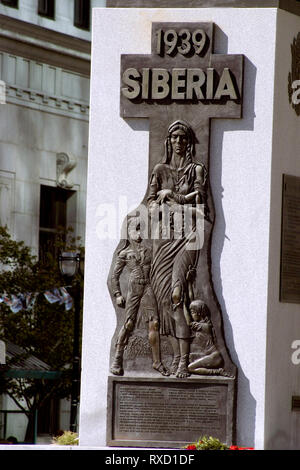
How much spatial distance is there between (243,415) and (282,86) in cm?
330

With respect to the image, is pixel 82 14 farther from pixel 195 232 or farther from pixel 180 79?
pixel 195 232

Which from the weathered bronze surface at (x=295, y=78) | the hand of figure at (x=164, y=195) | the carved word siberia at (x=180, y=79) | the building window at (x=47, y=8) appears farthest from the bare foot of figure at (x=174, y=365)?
the building window at (x=47, y=8)

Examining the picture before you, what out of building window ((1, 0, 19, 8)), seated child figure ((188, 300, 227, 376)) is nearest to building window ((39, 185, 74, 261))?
building window ((1, 0, 19, 8))

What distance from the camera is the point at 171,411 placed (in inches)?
569

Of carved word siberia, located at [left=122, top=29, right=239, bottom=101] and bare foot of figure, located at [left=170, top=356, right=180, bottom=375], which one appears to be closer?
bare foot of figure, located at [left=170, top=356, right=180, bottom=375]

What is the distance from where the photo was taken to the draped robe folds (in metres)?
14.5

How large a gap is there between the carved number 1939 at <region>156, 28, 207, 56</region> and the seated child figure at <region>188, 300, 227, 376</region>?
8.33 feet

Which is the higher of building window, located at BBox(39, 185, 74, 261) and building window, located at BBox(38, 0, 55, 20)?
building window, located at BBox(38, 0, 55, 20)

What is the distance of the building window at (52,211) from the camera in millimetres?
43031

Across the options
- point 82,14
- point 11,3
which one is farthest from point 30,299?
point 82,14

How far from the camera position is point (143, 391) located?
1452 centimetres

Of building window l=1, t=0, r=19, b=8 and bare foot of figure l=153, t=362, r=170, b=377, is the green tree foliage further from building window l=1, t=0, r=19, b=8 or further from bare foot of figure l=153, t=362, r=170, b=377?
bare foot of figure l=153, t=362, r=170, b=377

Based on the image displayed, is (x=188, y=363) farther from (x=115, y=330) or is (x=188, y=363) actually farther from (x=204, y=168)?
(x=204, y=168)
